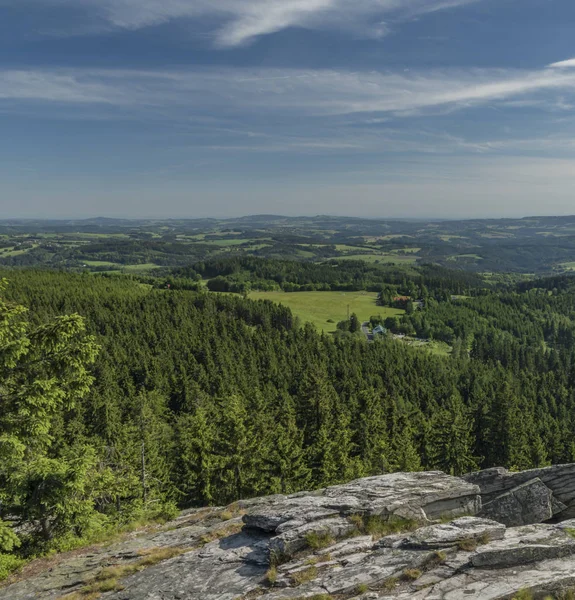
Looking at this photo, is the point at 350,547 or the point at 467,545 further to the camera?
the point at 350,547

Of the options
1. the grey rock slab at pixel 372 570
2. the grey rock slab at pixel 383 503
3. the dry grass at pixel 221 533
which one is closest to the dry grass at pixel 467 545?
the grey rock slab at pixel 372 570

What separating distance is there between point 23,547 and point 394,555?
727 inches

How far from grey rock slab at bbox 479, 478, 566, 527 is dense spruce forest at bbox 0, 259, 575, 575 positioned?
19.9m

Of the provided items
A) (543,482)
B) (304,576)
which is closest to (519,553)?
(304,576)

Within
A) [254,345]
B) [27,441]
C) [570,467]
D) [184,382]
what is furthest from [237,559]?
[254,345]

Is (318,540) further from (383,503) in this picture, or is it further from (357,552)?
(383,503)

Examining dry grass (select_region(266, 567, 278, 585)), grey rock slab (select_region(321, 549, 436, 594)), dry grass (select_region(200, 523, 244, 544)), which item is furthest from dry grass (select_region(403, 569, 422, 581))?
dry grass (select_region(200, 523, 244, 544))

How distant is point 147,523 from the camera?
24500 millimetres

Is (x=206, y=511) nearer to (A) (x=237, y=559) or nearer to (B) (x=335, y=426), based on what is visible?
(A) (x=237, y=559)

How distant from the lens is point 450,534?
15828mm

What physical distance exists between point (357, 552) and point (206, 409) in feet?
194

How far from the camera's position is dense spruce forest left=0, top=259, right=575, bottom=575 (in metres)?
18.0

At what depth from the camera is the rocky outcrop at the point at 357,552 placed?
45.1ft

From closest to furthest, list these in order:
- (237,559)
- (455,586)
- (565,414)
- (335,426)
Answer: (455,586) < (237,559) < (335,426) < (565,414)
